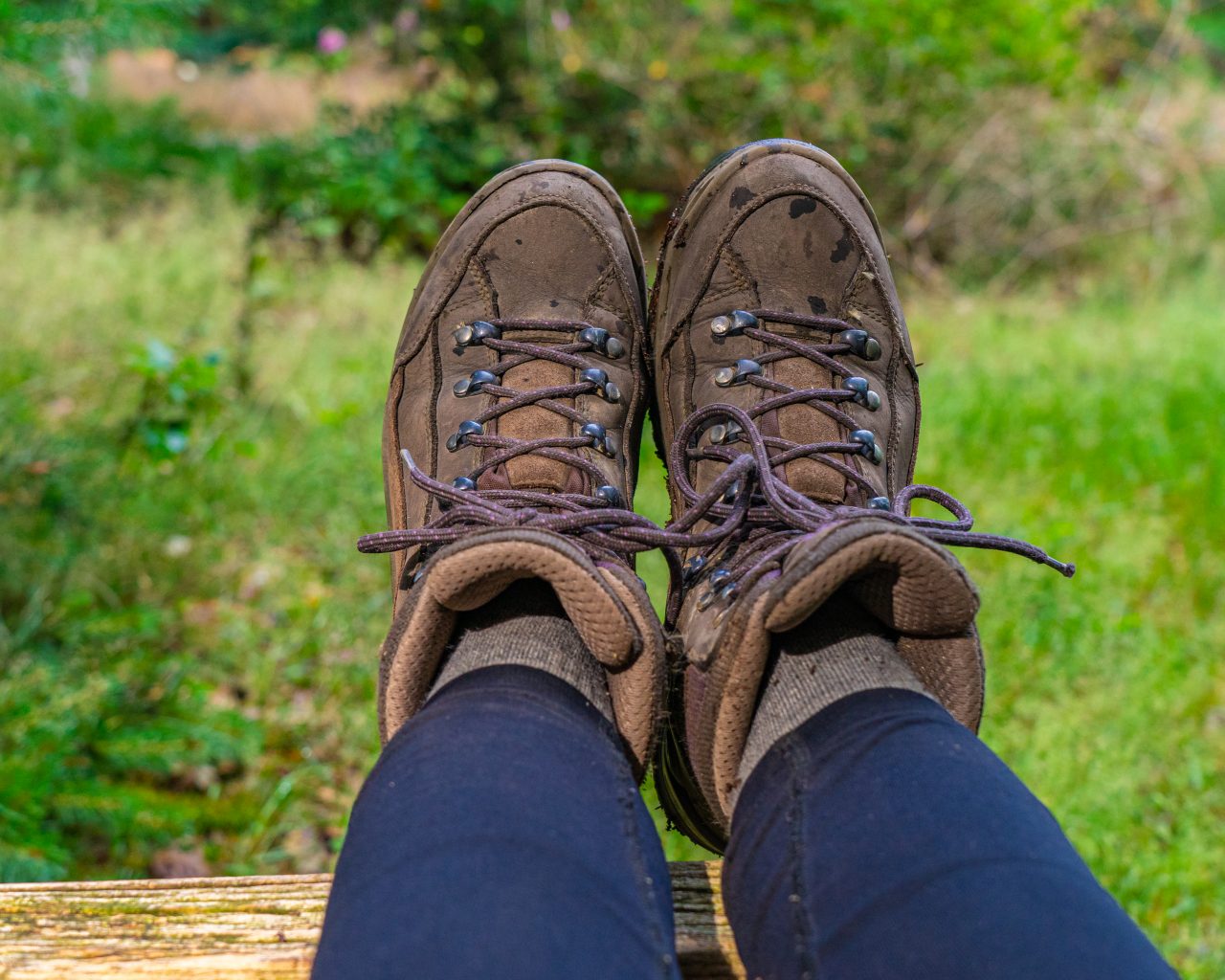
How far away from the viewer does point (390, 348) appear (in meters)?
2.85

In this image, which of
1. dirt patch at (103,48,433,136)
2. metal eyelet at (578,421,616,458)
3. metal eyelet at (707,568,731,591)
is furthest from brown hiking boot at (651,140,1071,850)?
dirt patch at (103,48,433,136)

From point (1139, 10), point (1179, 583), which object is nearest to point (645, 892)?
point (1179, 583)

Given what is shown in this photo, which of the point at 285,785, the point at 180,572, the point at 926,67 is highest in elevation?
the point at 926,67

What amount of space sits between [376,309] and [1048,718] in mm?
2294

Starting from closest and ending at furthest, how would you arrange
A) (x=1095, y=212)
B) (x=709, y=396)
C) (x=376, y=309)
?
(x=709, y=396) → (x=376, y=309) → (x=1095, y=212)

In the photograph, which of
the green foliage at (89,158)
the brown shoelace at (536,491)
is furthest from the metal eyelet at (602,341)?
the green foliage at (89,158)

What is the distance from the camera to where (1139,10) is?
246 inches

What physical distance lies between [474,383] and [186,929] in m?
0.83

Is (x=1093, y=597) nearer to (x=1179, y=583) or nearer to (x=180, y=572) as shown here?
(x=1179, y=583)

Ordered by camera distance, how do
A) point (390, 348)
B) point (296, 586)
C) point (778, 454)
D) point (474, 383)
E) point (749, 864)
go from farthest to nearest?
point (390, 348) → point (296, 586) → point (474, 383) → point (778, 454) → point (749, 864)

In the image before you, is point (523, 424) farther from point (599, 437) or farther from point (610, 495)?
point (610, 495)

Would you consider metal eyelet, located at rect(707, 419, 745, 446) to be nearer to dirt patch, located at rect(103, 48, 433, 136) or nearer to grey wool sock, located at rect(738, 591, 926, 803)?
grey wool sock, located at rect(738, 591, 926, 803)

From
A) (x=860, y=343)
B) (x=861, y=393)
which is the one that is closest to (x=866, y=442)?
(x=861, y=393)

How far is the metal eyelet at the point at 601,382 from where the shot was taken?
151 centimetres
